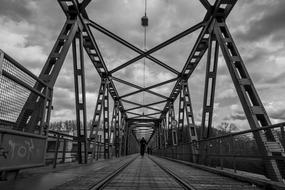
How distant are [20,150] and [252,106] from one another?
6551 millimetres

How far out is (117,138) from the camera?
3344 centimetres

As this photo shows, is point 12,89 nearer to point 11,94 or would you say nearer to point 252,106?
point 11,94

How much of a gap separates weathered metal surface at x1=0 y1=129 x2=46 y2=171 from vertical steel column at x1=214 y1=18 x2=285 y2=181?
5.09 m

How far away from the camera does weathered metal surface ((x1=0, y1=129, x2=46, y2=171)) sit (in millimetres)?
4000

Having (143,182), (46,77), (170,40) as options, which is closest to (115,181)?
(143,182)

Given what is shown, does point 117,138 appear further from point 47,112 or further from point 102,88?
point 47,112

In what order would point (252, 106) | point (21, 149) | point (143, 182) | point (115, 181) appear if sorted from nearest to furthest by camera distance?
point (21, 149) → point (143, 182) → point (115, 181) → point (252, 106)

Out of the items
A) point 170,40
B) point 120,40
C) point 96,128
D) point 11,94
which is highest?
point 120,40

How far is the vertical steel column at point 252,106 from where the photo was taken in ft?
17.1

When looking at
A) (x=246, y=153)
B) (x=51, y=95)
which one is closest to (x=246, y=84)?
(x=246, y=153)

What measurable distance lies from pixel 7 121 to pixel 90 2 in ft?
29.0

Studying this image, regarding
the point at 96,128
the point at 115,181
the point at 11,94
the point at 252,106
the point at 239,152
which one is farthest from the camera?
the point at 96,128

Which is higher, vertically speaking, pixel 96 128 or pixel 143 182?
pixel 96 128

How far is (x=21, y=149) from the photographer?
15.1ft
